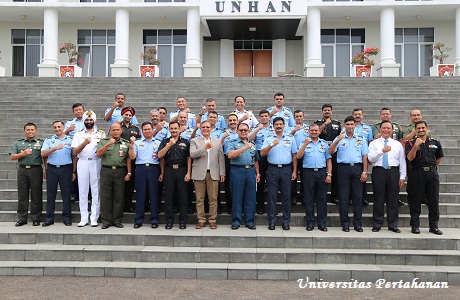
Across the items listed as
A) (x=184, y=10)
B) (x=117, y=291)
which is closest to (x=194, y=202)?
(x=117, y=291)

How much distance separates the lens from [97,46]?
24.1 m

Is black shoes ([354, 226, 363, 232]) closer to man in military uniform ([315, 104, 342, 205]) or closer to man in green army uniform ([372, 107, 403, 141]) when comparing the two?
man in military uniform ([315, 104, 342, 205])

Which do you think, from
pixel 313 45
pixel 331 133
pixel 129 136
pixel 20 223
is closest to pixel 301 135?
→ pixel 331 133

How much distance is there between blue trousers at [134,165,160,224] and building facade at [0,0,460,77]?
560 inches

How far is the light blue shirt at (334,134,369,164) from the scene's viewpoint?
7.11 m

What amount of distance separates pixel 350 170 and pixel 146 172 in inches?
140

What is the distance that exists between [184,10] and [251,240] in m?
18.0

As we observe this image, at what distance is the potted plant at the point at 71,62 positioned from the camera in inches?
813

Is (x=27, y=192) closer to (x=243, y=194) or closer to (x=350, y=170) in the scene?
(x=243, y=194)

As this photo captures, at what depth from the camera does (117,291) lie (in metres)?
5.46

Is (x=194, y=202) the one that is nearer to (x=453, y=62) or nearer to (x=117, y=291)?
(x=117, y=291)

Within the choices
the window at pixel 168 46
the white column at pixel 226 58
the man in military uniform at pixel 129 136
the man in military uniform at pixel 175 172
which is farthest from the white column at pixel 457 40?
the man in military uniform at pixel 129 136

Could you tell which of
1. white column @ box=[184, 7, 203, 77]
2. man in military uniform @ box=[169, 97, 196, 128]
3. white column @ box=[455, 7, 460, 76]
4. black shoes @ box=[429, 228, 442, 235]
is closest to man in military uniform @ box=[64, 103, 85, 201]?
man in military uniform @ box=[169, 97, 196, 128]

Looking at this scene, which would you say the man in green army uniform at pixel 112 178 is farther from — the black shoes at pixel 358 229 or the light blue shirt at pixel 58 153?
the black shoes at pixel 358 229
